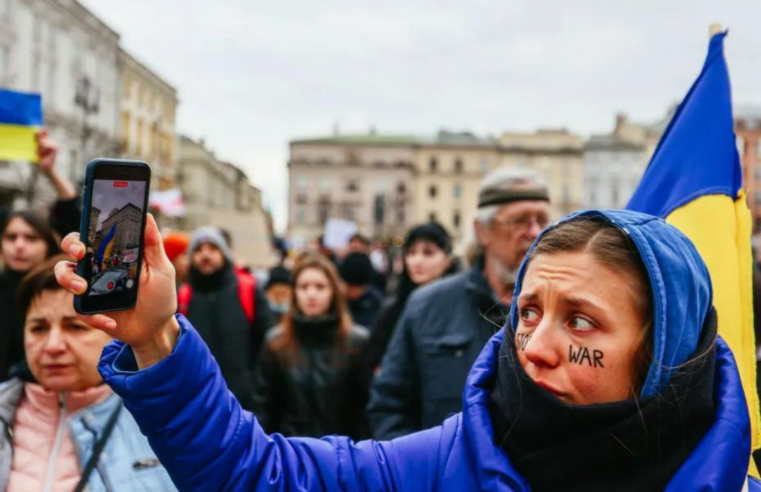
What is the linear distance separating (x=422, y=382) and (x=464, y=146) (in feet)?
243

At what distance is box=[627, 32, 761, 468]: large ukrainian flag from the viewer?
2057mm

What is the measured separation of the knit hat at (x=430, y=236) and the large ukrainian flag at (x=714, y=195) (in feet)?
9.23

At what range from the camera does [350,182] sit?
258ft

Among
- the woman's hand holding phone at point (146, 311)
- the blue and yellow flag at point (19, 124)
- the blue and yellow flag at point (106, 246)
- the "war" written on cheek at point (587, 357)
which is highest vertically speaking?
the blue and yellow flag at point (19, 124)

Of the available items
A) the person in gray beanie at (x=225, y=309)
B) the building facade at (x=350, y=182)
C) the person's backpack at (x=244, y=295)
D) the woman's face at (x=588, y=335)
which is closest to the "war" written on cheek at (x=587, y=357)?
the woman's face at (x=588, y=335)

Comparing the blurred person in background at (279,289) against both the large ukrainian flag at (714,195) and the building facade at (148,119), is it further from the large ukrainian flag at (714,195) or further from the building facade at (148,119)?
the building facade at (148,119)

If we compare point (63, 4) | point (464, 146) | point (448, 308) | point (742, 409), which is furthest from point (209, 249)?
point (464, 146)

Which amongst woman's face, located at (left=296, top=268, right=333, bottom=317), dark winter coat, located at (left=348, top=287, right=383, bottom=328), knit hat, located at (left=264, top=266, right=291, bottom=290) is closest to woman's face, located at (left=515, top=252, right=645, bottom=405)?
woman's face, located at (left=296, top=268, right=333, bottom=317)

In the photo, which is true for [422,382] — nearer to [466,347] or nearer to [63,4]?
[466,347]

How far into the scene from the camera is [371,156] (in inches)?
3091

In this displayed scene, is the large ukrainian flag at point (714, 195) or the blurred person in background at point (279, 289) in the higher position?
the large ukrainian flag at point (714, 195)

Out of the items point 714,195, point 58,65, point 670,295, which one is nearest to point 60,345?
point 670,295

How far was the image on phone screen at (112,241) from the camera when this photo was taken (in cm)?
140

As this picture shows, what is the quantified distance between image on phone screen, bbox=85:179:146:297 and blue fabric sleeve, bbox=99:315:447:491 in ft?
0.44
